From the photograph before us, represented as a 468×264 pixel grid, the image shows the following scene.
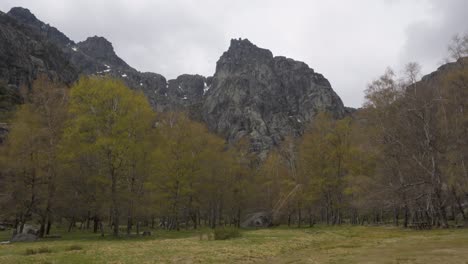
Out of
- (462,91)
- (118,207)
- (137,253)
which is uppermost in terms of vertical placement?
(462,91)

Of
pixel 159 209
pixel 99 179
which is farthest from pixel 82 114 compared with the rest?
→ pixel 159 209

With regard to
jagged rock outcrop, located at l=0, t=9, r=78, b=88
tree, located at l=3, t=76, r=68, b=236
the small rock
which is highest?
jagged rock outcrop, located at l=0, t=9, r=78, b=88

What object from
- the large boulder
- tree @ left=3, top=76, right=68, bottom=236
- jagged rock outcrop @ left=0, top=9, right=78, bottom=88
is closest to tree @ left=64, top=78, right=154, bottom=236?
tree @ left=3, top=76, right=68, bottom=236

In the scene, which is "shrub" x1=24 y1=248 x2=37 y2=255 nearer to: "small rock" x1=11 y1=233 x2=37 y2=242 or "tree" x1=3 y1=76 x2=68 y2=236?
"small rock" x1=11 y1=233 x2=37 y2=242

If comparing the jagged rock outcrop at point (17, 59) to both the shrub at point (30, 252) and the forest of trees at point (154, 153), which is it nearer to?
the forest of trees at point (154, 153)

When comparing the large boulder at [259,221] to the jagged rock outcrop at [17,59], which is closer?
the large boulder at [259,221]

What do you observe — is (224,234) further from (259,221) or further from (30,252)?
(259,221)

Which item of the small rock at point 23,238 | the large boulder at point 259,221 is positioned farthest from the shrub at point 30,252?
the large boulder at point 259,221

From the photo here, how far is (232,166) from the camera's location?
6334 centimetres

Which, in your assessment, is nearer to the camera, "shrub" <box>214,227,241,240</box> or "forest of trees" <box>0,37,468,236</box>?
"shrub" <box>214,227,241,240</box>

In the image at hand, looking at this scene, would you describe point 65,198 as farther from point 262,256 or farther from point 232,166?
point 232,166

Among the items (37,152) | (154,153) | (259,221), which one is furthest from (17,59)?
(154,153)

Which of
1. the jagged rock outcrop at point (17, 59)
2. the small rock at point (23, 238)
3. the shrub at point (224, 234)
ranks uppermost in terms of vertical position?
the jagged rock outcrop at point (17, 59)

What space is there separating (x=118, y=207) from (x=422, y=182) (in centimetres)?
3062
